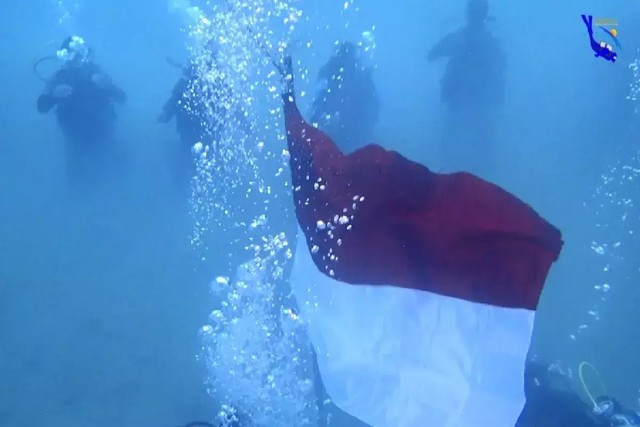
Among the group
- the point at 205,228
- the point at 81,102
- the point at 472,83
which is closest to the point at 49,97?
the point at 81,102

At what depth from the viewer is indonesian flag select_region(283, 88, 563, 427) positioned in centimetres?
242

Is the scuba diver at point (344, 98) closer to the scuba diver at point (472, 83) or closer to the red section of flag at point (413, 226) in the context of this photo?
the scuba diver at point (472, 83)

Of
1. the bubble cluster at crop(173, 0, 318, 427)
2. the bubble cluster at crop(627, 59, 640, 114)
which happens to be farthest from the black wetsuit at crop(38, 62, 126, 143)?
the bubble cluster at crop(627, 59, 640, 114)

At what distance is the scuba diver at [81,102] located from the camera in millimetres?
8688

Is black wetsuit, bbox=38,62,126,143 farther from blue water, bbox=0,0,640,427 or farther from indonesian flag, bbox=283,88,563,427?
indonesian flag, bbox=283,88,563,427

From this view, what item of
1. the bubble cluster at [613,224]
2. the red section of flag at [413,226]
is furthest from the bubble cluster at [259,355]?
the red section of flag at [413,226]

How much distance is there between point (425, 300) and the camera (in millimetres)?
2600

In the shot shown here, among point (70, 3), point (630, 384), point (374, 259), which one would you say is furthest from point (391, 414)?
point (70, 3)

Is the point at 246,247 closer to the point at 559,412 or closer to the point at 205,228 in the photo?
the point at 205,228

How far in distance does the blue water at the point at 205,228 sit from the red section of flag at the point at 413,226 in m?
3.91

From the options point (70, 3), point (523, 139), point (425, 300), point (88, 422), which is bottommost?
point (88, 422)

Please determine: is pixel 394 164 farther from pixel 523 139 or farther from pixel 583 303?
pixel 523 139

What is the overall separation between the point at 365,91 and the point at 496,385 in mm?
6556

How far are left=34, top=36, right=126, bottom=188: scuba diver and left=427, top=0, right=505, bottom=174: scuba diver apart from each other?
544 centimetres
